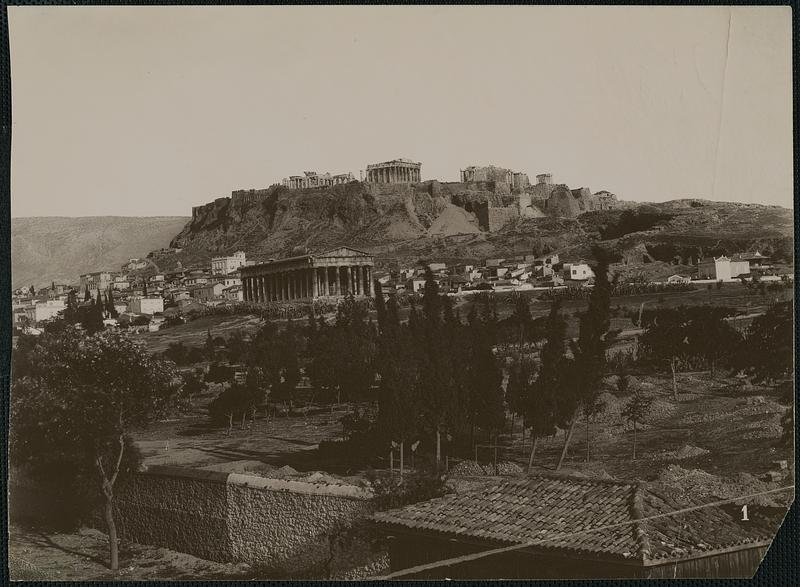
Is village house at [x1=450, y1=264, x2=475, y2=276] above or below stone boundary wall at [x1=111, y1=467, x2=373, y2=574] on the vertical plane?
above

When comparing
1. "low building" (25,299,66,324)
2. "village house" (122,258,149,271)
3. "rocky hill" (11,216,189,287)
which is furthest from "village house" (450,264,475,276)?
"low building" (25,299,66,324)

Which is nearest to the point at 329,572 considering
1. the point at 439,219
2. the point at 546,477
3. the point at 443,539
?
the point at 443,539

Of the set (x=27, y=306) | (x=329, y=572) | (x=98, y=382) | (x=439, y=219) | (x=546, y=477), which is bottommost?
(x=329, y=572)

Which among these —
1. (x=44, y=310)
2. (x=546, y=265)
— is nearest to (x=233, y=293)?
(x=44, y=310)

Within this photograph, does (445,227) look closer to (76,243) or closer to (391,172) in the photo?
(391,172)

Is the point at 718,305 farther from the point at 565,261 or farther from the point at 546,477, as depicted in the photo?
the point at 546,477

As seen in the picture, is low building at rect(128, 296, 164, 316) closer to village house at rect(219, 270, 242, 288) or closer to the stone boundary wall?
village house at rect(219, 270, 242, 288)

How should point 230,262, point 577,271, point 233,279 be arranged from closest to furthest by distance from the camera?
point 577,271 < point 233,279 < point 230,262
